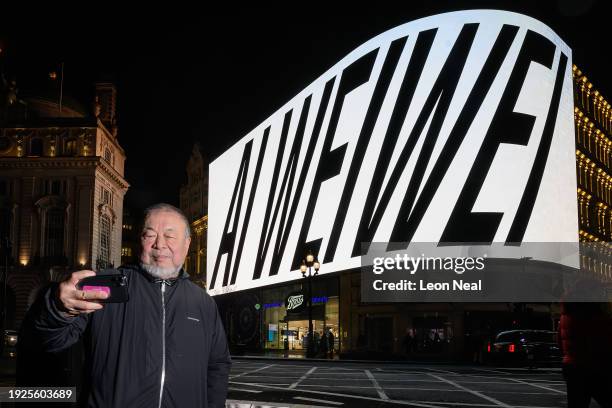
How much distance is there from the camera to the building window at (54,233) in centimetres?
8119

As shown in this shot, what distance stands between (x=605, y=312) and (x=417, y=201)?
3268cm

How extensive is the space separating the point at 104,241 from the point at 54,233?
309 inches

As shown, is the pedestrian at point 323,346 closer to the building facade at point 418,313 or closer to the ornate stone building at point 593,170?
the building facade at point 418,313

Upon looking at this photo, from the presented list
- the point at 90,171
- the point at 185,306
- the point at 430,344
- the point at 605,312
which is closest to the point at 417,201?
the point at 430,344

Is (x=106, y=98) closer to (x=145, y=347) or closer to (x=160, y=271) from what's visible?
(x=160, y=271)

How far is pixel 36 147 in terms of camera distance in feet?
271

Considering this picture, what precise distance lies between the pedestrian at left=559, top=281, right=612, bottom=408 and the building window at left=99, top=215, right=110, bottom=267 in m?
84.0

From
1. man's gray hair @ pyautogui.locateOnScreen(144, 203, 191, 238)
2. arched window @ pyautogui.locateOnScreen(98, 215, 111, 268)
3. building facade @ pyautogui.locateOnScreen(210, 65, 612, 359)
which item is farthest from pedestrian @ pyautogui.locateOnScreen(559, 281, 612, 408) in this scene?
arched window @ pyautogui.locateOnScreen(98, 215, 111, 268)

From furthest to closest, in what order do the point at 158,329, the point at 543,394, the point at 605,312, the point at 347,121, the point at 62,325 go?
the point at 347,121
the point at 543,394
the point at 605,312
the point at 158,329
the point at 62,325

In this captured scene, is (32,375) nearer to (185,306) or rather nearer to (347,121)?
(185,306)

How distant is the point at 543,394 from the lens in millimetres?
15469

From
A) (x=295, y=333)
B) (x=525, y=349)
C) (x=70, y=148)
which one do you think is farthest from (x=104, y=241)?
(x=525, y=349)

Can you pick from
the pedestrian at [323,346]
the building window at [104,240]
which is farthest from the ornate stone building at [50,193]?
the pedestrian at [323,346]

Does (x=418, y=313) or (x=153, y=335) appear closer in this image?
(x=153, y=335)
